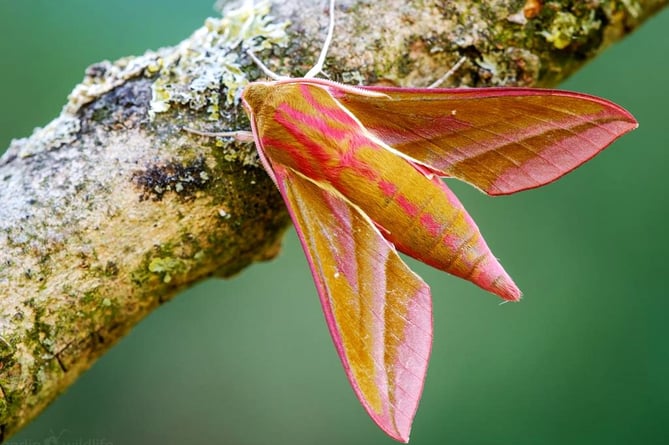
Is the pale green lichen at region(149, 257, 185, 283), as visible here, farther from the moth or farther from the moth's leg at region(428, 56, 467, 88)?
the moth's leg at region(428, 56, 467, 88)

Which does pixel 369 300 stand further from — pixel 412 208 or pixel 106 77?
pixel 106 77

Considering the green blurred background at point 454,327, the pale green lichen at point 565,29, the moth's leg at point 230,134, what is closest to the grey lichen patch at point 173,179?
the moth's leg at point 230,134

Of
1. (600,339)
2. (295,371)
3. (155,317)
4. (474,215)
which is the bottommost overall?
(600,339)

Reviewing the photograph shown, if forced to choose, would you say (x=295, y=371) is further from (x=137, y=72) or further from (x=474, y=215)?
(x=137, y=72)

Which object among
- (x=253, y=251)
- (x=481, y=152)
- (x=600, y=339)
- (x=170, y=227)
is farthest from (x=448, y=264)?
(x=600, y=339)

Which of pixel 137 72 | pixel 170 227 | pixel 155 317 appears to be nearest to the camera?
pixel 170 227

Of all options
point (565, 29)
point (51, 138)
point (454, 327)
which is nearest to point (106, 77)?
point (51, 138)
